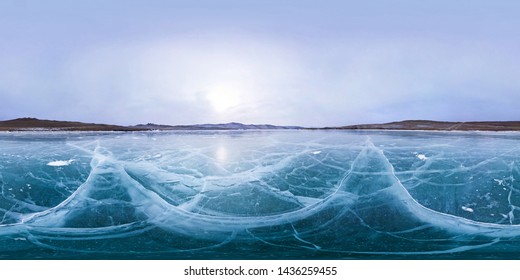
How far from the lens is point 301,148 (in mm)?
10414

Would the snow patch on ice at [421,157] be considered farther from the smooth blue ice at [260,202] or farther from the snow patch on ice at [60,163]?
the snow patch on ice at [60,163]

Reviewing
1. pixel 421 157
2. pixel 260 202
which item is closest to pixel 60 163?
pixel 260 202

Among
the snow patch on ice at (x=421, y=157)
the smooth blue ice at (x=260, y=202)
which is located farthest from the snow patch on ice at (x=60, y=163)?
the snow patch on ice at (x=421, y=157)

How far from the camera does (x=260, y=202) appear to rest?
7895mm

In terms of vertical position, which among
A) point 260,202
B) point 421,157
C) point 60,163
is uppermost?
point 421,157

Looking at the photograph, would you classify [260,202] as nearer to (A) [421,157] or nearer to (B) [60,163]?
(A) [421,157]

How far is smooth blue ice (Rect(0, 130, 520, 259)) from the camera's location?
687cm

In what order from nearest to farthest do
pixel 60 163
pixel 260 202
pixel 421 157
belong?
pixel 260 202 → pixel 60 163 → pixel 421 157

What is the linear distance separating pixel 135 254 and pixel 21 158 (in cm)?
565

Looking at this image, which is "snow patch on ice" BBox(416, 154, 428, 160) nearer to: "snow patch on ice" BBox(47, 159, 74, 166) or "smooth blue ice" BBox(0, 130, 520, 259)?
"smooth blue ice" BBox(0, 130, 520, 259)

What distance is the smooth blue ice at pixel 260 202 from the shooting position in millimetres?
6867

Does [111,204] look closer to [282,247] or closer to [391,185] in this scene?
[282,247]


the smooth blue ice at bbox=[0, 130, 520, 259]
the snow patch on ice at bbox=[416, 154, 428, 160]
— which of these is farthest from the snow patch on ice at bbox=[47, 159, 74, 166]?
the snow patch on ice at bbox=[416, 154, 428, 160]

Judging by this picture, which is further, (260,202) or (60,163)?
(60,163)
